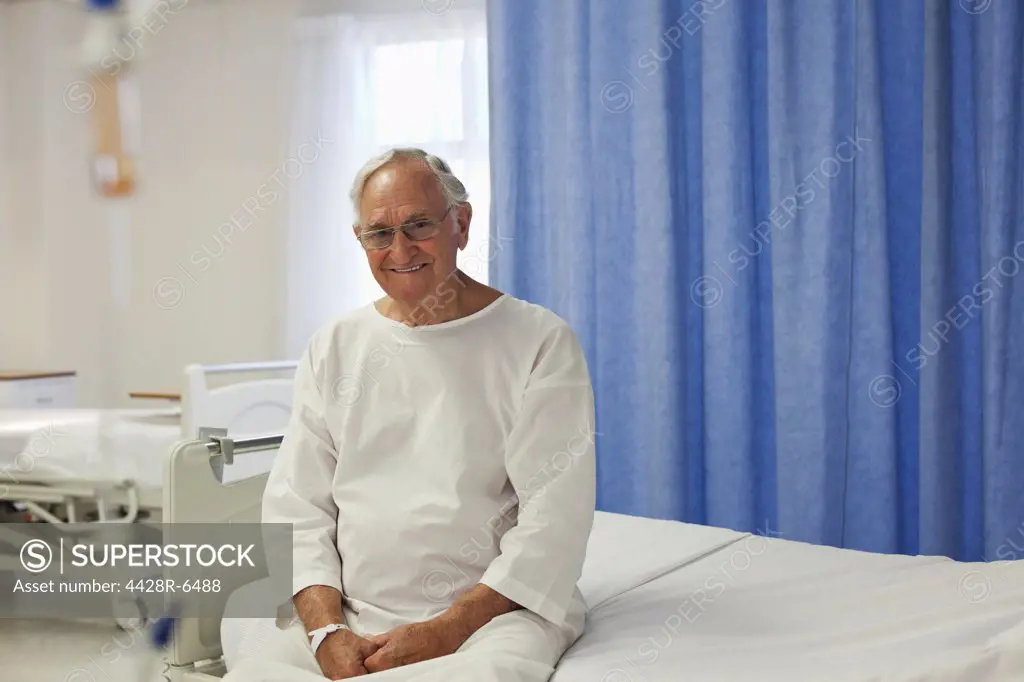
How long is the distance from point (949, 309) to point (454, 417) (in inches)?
69.0

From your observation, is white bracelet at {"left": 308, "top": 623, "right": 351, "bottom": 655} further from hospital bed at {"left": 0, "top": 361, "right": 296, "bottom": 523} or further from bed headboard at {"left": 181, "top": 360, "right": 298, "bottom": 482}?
hospital bed at {"left": 0, "top": 361, "right": 296, "bottom": 523}

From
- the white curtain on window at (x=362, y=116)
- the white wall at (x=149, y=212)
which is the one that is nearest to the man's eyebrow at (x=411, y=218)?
the white curtain on window at (x=362, y=116)

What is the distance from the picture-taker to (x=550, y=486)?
1630mm

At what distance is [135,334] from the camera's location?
185 inches

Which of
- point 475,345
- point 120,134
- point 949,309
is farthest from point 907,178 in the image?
point 120,134

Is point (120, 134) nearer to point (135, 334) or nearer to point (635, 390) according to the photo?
point (135, 334)

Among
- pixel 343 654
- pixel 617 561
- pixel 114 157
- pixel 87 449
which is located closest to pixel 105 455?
pixel 87 449

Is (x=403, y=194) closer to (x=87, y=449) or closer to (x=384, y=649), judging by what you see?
(x=384, y=649)

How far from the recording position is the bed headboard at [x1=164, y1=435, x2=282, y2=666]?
1.79 meters

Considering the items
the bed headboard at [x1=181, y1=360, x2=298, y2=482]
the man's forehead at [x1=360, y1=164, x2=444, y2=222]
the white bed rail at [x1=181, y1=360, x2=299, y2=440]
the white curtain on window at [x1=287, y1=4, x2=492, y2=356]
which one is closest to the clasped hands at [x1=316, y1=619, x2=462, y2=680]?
the man's forehead at [x1=360, y1=164, x2=444, y2=222]

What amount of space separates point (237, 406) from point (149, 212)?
204cm

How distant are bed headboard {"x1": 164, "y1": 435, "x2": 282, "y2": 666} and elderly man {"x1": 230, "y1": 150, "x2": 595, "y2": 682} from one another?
0.17 metres

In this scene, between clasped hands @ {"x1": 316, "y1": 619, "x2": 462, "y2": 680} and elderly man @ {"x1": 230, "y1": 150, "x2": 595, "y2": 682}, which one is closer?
clasped hands @ {"x1": 316, "y1": 619, "x2": 462, "y2": 680}

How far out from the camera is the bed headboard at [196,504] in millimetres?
1785
